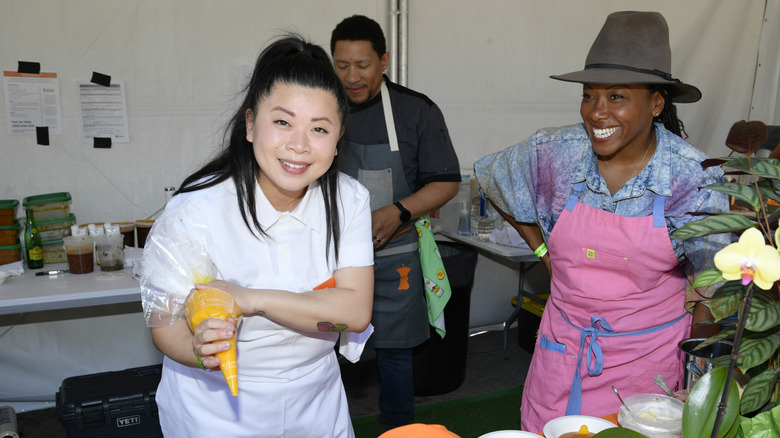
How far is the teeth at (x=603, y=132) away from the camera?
5.79 feet

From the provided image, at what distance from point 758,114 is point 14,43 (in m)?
A: 5.38

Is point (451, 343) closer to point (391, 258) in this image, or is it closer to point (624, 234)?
point (391, 258)

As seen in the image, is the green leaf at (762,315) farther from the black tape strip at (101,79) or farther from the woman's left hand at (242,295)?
the black tape strip at (101,79)

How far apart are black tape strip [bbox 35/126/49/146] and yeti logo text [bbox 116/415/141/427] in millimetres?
1597

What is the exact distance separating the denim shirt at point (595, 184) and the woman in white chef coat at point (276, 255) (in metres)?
0.74

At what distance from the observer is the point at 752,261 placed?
750 millimetres

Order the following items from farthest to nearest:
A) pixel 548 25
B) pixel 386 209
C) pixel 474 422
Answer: pixel 548 25 → pixel 474 422 → pixel 386 209

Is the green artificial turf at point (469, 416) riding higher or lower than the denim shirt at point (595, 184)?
lower

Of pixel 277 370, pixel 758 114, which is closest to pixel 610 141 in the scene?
pixel 277 370

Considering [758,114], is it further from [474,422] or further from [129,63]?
[129,63]

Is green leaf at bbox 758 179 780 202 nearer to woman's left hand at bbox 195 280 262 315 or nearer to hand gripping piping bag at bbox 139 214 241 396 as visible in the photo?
woman's left hand at bbox 195 280 262 315

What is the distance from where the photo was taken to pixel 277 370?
57.1 inches

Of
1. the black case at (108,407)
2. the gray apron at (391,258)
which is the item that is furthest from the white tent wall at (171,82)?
the gray apron at (391,258)

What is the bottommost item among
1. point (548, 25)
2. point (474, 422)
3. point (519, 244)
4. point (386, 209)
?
point (474, 422)
